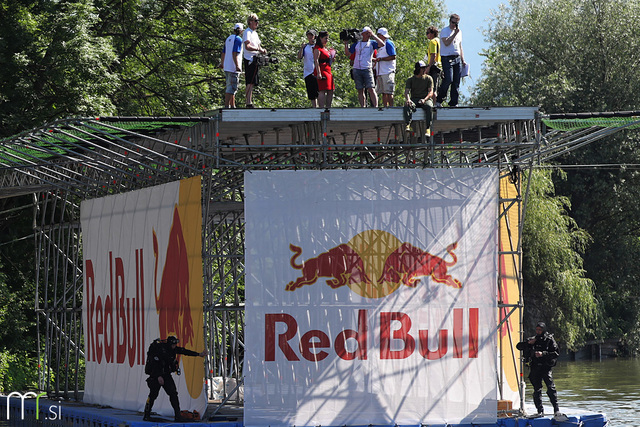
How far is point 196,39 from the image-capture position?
33.7 metres

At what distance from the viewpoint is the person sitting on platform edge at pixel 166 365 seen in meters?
18.6

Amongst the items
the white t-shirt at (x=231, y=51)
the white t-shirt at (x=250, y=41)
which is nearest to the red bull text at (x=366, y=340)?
the white t-shirt at (x=231, y=51)

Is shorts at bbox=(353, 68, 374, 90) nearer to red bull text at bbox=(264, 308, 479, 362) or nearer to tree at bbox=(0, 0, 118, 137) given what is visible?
red bull text at bbox=(264, 308, 479, 362)

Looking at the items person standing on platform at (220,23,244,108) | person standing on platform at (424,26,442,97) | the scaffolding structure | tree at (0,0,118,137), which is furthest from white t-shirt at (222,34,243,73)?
tree at (0,0,118,137)

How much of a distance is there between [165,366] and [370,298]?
3.69m

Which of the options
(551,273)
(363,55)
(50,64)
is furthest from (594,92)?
(363,55)

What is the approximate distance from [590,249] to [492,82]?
331 inches

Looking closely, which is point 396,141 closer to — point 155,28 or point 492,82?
point 155,28

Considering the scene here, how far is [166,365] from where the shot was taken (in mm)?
18672

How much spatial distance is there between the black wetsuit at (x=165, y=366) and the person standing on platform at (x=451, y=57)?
628 cm

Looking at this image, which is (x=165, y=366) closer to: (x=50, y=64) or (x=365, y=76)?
(x=365, y=76)

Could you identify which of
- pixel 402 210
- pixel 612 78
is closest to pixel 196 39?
pixel 402 210

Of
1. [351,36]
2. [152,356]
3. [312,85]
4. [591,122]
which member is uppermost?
[351,36]

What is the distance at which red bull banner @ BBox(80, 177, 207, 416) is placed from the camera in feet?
62.3
